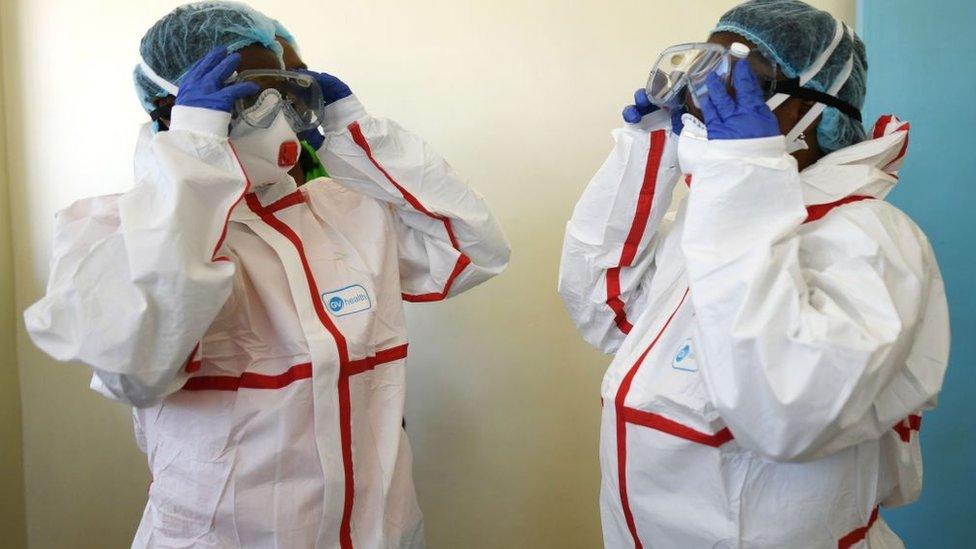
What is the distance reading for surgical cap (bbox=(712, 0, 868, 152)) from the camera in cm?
120

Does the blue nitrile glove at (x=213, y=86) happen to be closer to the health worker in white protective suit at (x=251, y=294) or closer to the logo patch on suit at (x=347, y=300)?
the health worker in white protective suit at (x=251, y=294)

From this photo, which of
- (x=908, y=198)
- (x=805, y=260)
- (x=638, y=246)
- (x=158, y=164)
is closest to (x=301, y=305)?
(x=158, y=164)

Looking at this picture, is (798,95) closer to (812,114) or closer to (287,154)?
(812,114)

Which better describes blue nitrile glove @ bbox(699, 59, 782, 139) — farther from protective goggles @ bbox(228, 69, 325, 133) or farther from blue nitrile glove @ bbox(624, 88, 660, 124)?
protective goggles @ bbox(228, 69, 325, 133)

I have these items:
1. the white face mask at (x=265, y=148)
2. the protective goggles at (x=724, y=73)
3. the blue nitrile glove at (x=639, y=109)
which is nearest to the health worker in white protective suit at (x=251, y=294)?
the white face mask at (x=265, y=148)

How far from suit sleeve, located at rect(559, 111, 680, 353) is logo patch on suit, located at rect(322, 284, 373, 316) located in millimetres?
383

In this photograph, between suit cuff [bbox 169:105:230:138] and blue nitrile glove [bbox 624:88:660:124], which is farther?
blue nitrile glove [bbox 624:88:660:124]

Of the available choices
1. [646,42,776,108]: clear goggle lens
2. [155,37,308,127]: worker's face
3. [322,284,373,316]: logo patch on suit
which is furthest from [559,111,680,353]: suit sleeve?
[155,37,308,127]: worker's face

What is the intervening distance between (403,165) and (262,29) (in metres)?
0.33

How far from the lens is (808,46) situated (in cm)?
120

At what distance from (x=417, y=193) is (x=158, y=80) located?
470 mm

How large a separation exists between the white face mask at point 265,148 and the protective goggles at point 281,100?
1 cm

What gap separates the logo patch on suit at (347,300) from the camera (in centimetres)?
130

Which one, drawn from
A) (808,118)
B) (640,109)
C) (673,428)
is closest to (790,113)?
(808,118)
